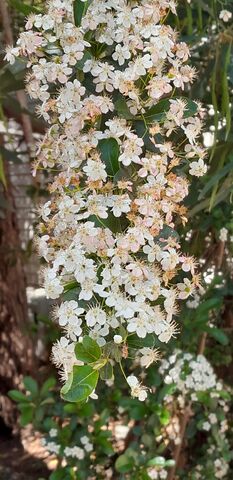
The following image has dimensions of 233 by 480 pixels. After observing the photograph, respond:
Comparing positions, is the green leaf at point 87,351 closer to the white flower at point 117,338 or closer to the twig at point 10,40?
the white flower at point 117,338

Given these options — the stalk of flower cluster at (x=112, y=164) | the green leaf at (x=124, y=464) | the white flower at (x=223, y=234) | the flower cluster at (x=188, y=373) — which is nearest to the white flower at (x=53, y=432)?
the green leaf at (x=124, y=464)

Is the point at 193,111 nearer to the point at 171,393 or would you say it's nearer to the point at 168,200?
the point at 168,200

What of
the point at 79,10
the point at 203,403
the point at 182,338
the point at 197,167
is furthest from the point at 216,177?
the point at 203,403

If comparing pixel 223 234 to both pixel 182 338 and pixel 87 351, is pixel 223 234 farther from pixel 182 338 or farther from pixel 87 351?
pixel 87 351

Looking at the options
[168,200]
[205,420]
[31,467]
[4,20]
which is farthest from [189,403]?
[168,200]

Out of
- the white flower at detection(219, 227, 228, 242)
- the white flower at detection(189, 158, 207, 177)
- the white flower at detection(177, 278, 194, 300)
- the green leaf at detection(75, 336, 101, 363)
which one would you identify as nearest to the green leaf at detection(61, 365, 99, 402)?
the green leaf at detection(75, 336, 101, 363)
